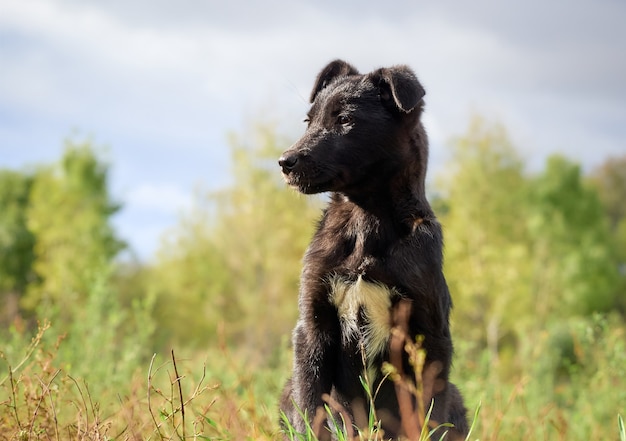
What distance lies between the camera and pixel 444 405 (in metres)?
4.06

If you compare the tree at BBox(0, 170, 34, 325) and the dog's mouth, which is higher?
the tree at BBox(0, 170, 34, 325)

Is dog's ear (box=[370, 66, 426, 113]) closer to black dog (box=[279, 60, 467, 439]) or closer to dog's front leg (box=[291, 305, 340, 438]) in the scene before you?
black dog (box=[279, 60, 467, 439])

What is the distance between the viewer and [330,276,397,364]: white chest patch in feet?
13.3

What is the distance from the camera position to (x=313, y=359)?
13.2 feet

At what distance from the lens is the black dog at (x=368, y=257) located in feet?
13.2

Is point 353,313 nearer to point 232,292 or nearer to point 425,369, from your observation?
point 425,369

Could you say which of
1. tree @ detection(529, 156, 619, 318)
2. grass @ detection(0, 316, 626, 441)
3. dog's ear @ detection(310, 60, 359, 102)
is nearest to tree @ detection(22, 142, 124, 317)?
tree @ detection(529, 156, 619, 318)

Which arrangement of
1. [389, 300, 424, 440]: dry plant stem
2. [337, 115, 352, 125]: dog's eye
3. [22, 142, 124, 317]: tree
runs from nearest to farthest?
[389, 300, 424, 440]: dry plant stem → [337, 115, 352, 125]: dog's eye → [22, 142, 124, 317]: tree

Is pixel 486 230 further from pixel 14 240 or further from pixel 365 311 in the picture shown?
pixel 365 311

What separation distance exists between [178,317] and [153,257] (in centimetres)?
329

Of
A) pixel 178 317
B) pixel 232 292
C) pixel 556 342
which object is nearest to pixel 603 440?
pixel 556 342

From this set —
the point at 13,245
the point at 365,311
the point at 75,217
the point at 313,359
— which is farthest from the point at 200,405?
the point at 13,245

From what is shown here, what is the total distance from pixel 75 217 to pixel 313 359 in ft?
92.9

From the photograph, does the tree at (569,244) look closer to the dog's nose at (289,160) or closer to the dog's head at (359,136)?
the dog's head at (359,136)
